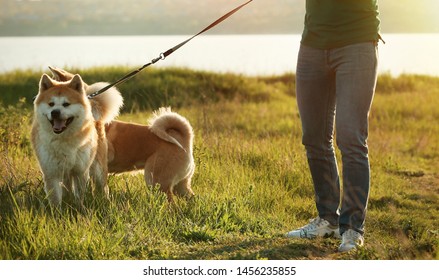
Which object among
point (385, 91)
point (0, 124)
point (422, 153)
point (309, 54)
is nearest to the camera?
point (309, 54)

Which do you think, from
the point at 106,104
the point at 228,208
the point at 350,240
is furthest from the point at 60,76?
the point at 350,240

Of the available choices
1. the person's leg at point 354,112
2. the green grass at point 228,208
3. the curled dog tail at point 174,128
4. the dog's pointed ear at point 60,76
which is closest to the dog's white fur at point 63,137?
the green grass at point 228,208

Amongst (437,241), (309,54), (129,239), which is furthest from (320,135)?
(129,239)

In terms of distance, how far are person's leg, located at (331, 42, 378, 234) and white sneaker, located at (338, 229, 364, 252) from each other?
0.28ft

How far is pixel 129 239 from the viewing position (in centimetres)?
391

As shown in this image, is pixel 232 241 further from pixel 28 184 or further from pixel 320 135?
pixel 28 184

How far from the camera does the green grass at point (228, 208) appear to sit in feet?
12.7

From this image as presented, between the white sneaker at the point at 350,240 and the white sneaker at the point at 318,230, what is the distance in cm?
32

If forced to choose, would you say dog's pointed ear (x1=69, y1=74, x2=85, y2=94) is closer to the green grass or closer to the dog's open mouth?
the dog's open mouth

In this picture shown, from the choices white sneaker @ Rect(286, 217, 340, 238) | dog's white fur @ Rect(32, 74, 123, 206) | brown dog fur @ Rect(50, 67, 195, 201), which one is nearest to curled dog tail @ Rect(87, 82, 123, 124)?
brown dog fur @ Rect(50, 67, 195, 201)

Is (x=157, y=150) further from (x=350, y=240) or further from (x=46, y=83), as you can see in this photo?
(x=350, y=240)

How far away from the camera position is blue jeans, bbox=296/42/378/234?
375 cm

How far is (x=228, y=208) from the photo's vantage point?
Answer: 455 centimetres
